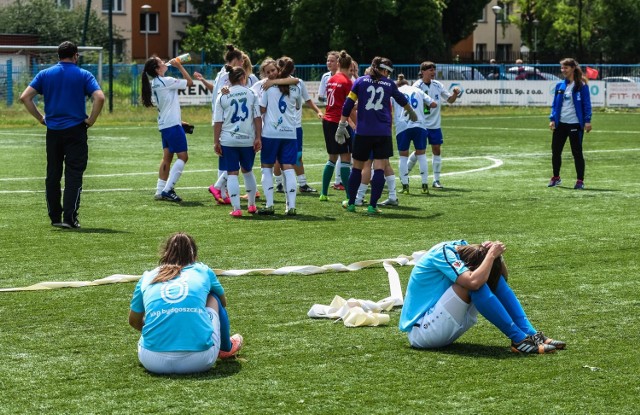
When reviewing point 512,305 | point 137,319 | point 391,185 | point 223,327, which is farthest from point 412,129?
point 137,319

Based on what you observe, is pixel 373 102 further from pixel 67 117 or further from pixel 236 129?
pixel 67 117

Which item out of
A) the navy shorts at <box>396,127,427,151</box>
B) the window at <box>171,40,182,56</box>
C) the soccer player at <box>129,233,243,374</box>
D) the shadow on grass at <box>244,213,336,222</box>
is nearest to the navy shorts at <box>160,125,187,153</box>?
the shadow on grass at <box>244,213,336,222</box>

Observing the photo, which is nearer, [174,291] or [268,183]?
[174,291]

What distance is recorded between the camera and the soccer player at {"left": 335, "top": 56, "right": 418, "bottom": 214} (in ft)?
50.8

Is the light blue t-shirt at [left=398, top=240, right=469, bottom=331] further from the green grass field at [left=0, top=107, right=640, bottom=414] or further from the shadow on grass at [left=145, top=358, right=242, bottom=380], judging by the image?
the shadow on grass at [left=145, top=358, right=242, bottom=380]

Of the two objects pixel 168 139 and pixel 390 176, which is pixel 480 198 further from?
pixel 168 139

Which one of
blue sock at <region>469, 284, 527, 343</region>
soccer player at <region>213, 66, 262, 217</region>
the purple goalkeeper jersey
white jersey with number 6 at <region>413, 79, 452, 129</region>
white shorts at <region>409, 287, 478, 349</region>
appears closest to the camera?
blue sock at <region>469, 284, 527, 343</region>

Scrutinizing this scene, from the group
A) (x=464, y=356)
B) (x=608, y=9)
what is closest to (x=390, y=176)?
(x=464, y=356)

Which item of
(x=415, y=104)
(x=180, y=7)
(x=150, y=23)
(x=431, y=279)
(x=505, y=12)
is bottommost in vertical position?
(x=431, y=279)

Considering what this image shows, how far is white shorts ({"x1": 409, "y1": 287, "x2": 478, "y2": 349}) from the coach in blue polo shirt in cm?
700

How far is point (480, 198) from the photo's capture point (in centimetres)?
1764

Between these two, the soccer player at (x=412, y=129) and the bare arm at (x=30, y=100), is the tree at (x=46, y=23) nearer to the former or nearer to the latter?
the soccer player at (x=412, y=129)

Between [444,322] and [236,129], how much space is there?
25.9 ft

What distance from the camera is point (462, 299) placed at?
307 inches
